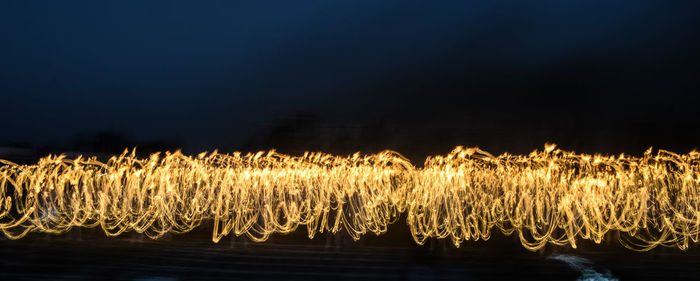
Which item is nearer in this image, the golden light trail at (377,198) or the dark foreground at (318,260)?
the dark foreground at (318,260)

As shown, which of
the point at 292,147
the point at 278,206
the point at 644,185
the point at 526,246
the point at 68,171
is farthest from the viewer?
the point at 292,147

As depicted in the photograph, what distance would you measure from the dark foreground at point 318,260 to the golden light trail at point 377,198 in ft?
0.86

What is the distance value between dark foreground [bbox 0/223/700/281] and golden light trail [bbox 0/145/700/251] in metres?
0.26

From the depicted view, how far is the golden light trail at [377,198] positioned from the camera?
824 cm

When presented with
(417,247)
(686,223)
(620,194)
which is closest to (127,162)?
(417,247)

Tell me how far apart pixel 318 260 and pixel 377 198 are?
2.19 m

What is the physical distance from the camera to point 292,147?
17.3 m

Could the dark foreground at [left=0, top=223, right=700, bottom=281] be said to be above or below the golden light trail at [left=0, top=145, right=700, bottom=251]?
below

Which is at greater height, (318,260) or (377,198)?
(377,198)

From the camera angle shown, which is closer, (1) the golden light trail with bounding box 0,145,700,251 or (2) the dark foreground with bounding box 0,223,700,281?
(2) the dark foreground with bounding box 0,223,700,281

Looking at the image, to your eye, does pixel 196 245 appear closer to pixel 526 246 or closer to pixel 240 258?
pixel 240 258

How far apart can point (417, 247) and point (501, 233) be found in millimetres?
2150

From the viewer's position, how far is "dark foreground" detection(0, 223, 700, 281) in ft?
20.5

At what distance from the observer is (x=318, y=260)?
7188mm
